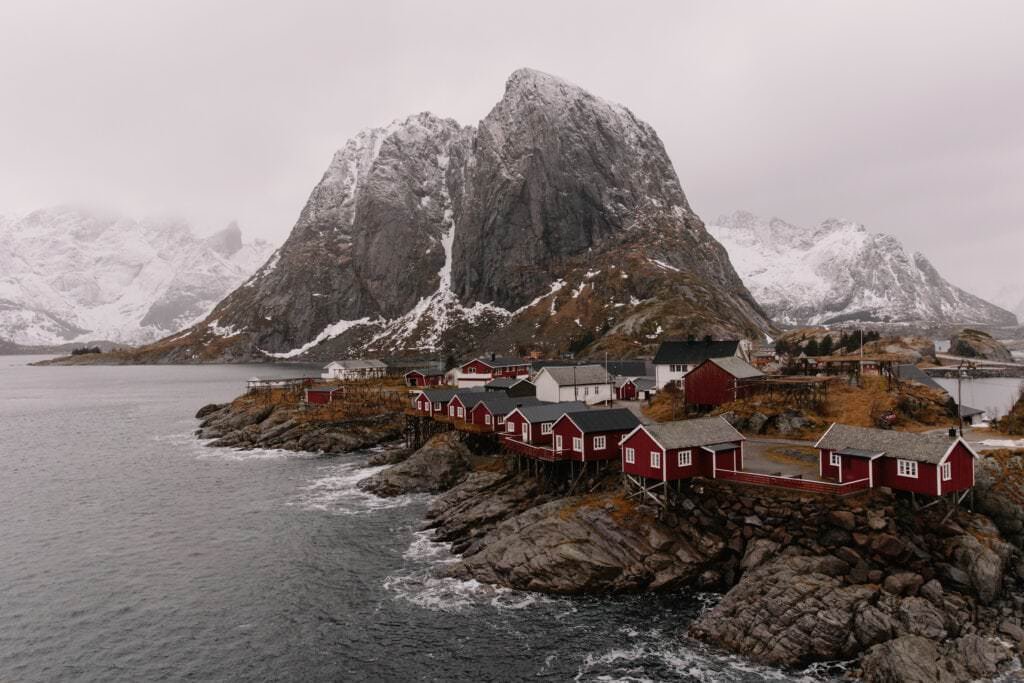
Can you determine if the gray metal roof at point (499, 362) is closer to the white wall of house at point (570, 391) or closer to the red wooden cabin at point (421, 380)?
the red wooden cabin at point (421, 380)

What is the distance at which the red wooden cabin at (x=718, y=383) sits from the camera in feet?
228

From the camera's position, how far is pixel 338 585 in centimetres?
4288

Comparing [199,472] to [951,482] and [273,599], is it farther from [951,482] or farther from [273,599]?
[951,482]

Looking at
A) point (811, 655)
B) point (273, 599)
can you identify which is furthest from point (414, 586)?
point (811, 655)

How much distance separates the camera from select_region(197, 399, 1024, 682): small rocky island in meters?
31.9

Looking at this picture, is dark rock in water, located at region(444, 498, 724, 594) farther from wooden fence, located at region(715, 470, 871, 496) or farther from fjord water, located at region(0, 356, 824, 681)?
wooden fence, located at region(715, 470, 871, 496)

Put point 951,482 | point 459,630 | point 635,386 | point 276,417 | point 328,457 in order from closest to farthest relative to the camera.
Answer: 1. point 459,630
2. point 951,482
3. point 328,457
4. point 635,386
5. point 276,417

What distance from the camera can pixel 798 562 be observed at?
36.9 metres

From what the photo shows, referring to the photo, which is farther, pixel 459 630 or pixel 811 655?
pixel 459 630

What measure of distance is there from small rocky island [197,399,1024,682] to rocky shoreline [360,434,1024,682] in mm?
76

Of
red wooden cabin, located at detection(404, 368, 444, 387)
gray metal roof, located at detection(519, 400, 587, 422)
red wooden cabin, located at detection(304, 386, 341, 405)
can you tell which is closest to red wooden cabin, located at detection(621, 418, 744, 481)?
gray metal roof, located at detection(519, 400, 587, 422)

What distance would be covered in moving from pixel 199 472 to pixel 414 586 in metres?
48.4

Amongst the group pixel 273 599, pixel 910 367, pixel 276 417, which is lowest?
pixel 273 599

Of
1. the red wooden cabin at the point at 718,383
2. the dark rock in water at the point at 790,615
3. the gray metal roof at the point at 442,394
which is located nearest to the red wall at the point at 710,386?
the red wooden cabin at the point at 718,383
